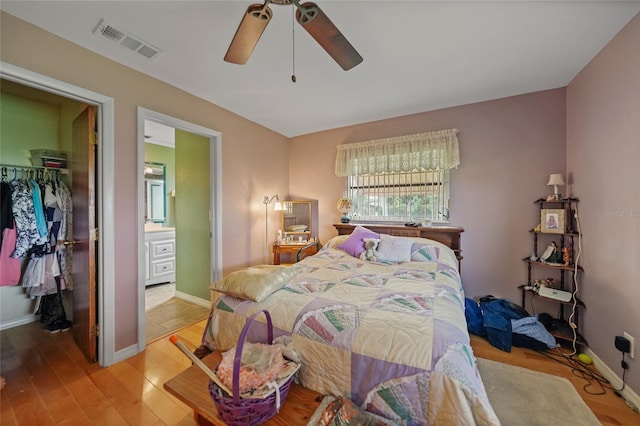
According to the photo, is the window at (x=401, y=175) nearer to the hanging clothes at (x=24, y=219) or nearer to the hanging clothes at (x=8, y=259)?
the hanging clothes at (x=24, y=219)

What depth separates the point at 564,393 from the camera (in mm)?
1705

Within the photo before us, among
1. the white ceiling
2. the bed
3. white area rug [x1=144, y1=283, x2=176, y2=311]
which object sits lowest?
white area rug [x1=144, y1=283, x2=176, y2=311]

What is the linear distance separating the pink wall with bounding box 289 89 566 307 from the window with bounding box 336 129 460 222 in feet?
0.47

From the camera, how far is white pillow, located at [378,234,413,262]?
8.45 feet

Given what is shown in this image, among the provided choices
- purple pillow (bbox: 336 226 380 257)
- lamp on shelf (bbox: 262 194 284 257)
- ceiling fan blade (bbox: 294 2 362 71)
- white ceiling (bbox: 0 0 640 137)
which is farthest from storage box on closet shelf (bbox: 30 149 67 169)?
purple pillow (bbox: 336 226 380 257)

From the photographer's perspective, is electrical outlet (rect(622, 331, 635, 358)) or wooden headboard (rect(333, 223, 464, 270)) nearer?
electrical outlet (rect(622, 331, 635, 358))

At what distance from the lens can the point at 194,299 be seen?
3363 millimetres

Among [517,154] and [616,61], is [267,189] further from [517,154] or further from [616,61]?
[616,61]

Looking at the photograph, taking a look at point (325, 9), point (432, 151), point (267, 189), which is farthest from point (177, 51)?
point (432, 151)

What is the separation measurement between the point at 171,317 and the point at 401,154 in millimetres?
3647

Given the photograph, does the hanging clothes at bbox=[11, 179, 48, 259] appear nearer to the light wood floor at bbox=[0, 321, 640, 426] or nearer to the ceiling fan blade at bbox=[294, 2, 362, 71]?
the light wood floor at bbox=[0, 321, 640, 426]

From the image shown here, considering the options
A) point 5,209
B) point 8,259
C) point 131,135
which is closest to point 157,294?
point 8,259

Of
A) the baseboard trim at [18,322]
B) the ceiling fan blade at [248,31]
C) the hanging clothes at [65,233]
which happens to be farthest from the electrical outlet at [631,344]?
the baseboard trim at [18,322]

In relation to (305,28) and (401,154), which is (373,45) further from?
(401,154)
